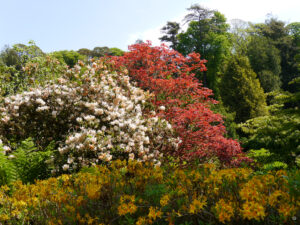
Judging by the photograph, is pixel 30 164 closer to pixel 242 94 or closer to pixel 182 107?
pixel 182 107

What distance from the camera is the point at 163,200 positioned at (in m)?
2.09

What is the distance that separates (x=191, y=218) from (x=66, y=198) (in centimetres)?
127

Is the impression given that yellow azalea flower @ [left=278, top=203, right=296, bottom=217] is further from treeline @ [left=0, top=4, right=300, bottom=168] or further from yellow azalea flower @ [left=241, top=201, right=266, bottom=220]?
treeline @ [left=0, top=4, right=300, bottom=168]

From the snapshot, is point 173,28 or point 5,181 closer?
point 5,181

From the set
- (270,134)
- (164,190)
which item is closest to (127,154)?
(164,190)

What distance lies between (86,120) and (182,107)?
13.2ft

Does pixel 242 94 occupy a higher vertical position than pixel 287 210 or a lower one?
higher

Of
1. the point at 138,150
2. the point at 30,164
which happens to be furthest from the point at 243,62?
the point at 30,164

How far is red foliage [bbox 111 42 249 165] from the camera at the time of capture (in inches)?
305

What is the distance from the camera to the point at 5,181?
178 inches

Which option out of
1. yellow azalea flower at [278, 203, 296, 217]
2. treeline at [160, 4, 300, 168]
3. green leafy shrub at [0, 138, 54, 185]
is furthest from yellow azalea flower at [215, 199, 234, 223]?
treeline at [160, 4, 300, 168]

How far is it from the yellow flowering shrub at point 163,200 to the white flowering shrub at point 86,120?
2.66m

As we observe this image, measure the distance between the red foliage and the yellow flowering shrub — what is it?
14.1 feet

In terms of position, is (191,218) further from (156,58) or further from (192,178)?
(156,58)
